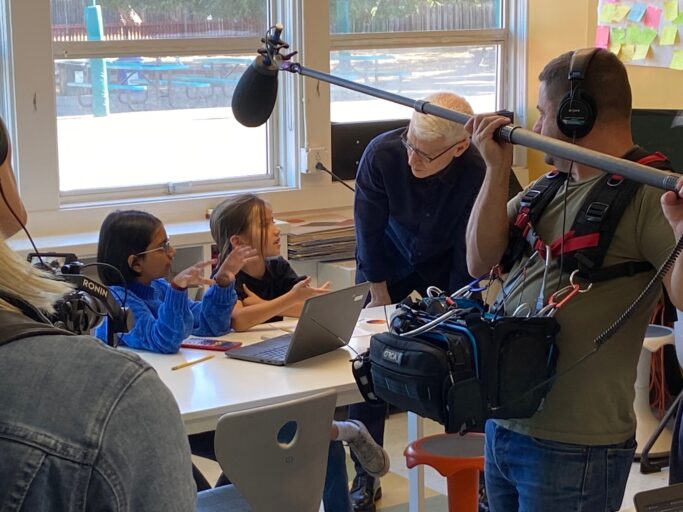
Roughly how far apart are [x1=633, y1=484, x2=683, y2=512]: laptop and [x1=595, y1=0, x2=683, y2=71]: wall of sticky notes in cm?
352

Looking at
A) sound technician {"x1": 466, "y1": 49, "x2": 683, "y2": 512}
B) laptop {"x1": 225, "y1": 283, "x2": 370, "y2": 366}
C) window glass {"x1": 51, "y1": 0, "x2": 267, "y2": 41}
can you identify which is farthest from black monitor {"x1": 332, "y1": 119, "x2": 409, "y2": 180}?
sound technician {"x1": 466, "y1": 49, "x2": 683, "y2": 512}

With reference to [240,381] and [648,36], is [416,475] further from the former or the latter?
[648,36]

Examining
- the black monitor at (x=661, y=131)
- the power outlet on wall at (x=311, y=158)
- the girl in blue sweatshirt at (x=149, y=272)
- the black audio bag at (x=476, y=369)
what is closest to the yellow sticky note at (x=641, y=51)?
the black monitor at (x=661, y=131)

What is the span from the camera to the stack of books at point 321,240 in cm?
413

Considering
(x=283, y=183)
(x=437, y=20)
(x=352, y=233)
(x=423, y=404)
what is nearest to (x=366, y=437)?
(x=423, y=404)

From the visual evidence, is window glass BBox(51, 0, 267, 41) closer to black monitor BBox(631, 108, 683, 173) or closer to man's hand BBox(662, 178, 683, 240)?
black monitor BBox(631, 108, 683, 173)

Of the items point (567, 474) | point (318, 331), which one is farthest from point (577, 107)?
point (318, 331)

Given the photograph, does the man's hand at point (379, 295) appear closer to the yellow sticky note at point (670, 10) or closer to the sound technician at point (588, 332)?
the sound technician at point (588, 332)

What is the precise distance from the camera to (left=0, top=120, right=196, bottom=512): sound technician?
757mm

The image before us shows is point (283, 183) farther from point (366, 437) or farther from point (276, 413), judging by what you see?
point (276, 413)

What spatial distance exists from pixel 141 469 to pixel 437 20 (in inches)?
170

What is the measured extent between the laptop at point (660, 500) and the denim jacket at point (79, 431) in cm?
68

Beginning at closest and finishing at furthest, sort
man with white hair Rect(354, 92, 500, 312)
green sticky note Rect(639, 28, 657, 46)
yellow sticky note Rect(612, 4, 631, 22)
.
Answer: man with white hair Rect(354, 92, 500, 312) < green sticky note Rect(639, 28, 657, 46) < yellow sticky note Rect(612, 4, 631, 22)

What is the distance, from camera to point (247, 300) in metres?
3.13
